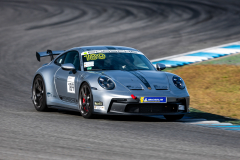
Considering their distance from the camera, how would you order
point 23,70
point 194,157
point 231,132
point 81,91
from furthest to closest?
1. point 23,70
2. point 81,91
3. point 231,132
4. point 194,157

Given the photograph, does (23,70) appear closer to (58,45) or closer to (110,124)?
(58,45)

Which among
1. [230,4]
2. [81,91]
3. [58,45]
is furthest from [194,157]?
[230,4]

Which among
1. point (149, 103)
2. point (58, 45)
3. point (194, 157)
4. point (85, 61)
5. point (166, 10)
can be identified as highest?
point (166, 10)

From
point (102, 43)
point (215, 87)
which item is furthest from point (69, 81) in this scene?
point (102, 43)

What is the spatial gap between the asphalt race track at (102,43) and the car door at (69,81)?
0.34 m

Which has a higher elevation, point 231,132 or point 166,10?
point 166,10

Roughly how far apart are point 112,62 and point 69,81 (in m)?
0.80

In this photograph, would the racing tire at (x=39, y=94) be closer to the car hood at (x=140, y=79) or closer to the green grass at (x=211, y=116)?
the car hood at (x=140, y=79)

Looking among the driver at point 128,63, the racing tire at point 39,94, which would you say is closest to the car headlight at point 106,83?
the driver at point 128,63

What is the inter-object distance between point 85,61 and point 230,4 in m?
20.2

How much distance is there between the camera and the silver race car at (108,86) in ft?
25.0

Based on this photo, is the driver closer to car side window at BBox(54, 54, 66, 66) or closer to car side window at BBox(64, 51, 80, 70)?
car side window at BBox(64, 51, 80, 70)

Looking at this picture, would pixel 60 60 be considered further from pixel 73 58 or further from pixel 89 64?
pixel 89 64

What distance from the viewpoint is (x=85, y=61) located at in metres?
8.59
